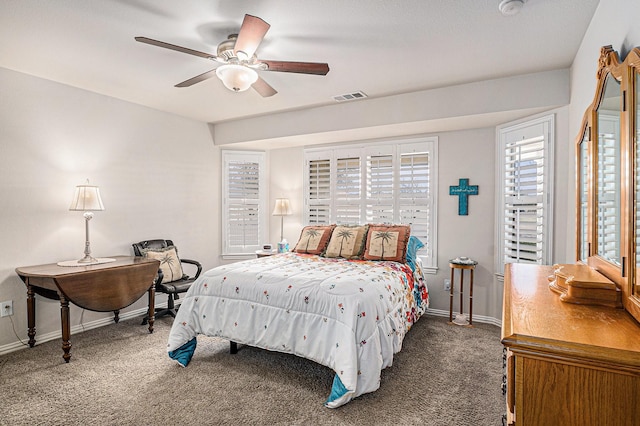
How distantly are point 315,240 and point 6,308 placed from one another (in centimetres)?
292

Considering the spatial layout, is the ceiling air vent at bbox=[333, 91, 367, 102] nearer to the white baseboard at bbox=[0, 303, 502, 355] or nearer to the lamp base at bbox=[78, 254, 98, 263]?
the white baseboard at bbox=[0, 303, 502, 355]

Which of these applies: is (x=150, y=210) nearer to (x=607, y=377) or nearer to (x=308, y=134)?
(x=308, y=134)

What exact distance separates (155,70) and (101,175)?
4.69 ft

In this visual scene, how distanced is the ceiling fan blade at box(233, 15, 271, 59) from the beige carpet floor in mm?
2252

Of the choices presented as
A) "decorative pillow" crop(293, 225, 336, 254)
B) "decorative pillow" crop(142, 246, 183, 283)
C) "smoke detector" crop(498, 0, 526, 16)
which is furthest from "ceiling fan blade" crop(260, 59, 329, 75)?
"decorative pillow" crop(142, 246, 183, 283)

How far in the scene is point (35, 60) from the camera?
2938 mm

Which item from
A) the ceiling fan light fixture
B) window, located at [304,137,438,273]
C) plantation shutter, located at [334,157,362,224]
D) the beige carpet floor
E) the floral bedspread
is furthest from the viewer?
plantation shutter, located at [334,157,362,224]

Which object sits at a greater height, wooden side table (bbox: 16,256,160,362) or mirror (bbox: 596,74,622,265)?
mirror (bbox: 596,74,622,265)

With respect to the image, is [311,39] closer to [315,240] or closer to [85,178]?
[315,240]

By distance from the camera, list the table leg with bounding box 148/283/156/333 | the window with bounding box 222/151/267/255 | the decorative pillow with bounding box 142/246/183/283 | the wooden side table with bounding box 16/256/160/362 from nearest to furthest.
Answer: the wooden side table with bounding box 16/256/160/362 → the table leg with bounding box 148/283/156/333 → the decorative pillow with bounding box 142/246/183/283 → the window with bounding box 222/151/267/255

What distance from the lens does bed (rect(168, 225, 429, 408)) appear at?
223 centimetres

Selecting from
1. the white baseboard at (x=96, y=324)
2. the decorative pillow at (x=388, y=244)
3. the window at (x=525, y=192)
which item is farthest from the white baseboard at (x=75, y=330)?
the window at (x=525, y=192)

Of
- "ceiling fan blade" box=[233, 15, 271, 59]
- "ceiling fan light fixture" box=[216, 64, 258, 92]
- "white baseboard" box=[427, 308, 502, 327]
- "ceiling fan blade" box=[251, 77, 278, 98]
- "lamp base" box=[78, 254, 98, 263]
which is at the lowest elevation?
"white baseboard" box=[427, 308, 502, 327]

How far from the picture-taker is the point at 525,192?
11.4 feet
